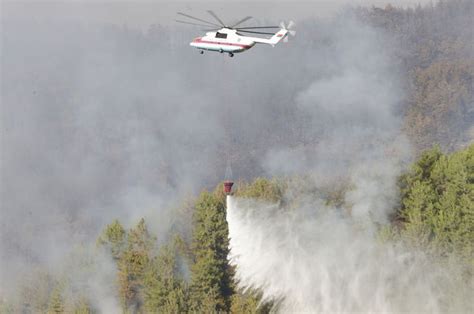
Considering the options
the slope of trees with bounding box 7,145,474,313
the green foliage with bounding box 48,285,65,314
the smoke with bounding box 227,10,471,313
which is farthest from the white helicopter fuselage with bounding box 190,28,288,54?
the green foliage with bounding box 48,285,65,314

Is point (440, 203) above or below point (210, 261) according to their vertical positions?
above

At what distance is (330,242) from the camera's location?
279 feet

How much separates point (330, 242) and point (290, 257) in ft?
12.7

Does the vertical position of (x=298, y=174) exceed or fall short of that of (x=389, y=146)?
it falls short

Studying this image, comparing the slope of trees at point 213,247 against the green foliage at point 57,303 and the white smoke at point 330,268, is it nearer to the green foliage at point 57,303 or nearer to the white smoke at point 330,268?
the green foliage at point 57,303

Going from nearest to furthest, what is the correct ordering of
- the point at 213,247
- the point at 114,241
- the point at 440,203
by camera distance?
the point at 440,203
the point at 213,247
the point at 114,241

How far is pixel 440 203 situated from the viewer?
10250 centimetres

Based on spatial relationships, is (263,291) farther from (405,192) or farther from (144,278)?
(405,192)

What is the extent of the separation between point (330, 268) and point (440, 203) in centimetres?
2623

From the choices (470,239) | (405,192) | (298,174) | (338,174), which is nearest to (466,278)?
(470,239)

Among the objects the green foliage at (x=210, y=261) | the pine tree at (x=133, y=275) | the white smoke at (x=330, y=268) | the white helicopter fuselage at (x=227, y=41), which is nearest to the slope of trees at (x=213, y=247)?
the green foliage at (x=210, y=261)

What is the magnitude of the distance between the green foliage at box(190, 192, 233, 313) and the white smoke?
211 inches

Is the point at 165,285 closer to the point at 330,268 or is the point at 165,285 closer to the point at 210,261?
the point at 210,261

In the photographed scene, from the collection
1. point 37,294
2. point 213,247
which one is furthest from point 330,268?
point 37,294
